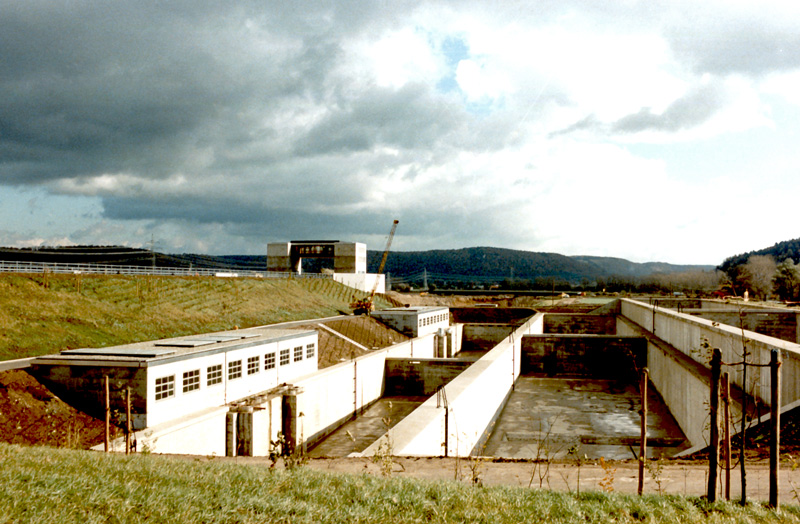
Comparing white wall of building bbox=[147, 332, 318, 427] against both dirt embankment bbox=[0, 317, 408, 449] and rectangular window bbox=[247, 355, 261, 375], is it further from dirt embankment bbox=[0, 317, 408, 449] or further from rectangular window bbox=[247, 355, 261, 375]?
dirt embankment bbox=[0, 317, 408, 449]

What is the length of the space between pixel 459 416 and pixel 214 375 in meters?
11.1

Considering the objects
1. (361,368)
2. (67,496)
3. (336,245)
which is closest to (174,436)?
(67,496)

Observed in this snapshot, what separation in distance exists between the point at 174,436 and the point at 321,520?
14214mm

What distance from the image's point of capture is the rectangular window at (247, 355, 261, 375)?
26422 millimetres

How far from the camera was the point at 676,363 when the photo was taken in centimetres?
3091

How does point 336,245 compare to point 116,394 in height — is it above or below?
above

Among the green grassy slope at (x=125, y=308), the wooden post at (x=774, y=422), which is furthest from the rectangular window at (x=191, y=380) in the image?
the wooden post at (x=774, y=422)

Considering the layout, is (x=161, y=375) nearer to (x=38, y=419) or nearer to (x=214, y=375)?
(x=214, y=375)

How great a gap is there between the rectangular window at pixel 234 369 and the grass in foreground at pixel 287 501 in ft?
51.0

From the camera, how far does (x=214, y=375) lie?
23.6 meters

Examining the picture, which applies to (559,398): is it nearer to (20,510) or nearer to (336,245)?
(20,510)

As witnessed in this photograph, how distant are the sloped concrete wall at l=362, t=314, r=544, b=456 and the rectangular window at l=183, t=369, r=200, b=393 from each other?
9551 mm

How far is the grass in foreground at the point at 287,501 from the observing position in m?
6.79

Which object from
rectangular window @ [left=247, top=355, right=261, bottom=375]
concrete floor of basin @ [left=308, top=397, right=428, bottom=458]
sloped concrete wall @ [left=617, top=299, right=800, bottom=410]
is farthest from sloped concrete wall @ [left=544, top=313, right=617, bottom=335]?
rectangular window @ [left=247, top=355, right=261, bottom=375]
